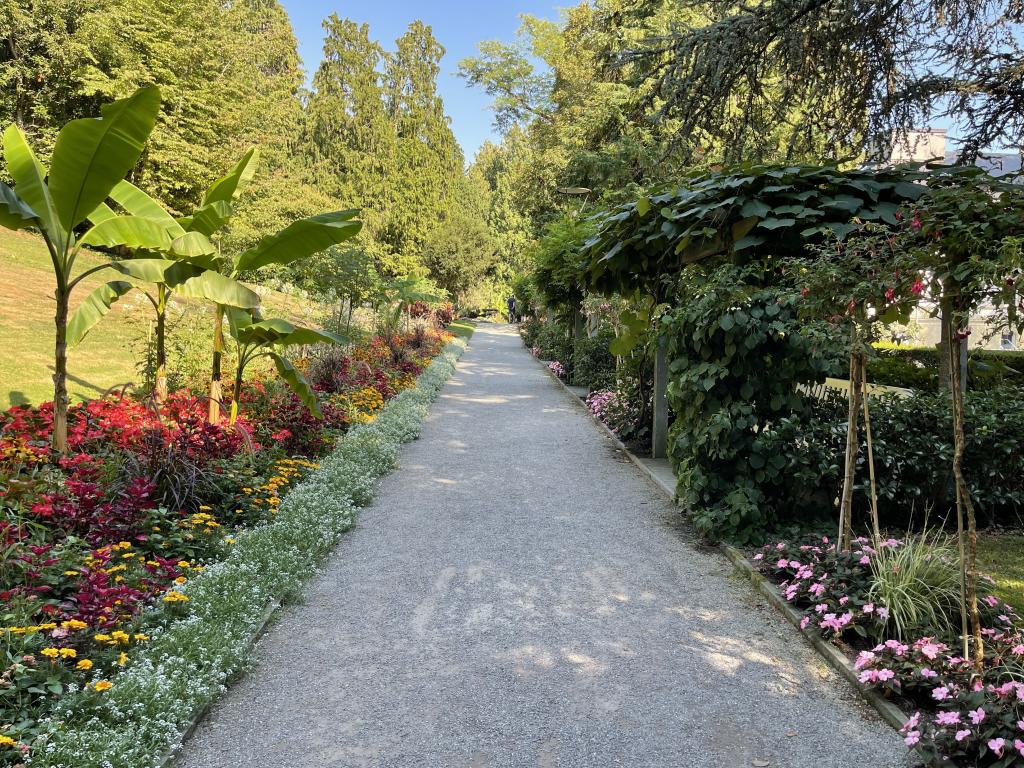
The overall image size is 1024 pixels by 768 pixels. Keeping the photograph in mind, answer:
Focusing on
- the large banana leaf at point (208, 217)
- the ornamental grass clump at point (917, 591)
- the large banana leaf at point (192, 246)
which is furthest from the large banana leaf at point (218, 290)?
the ornamental grass clump at point (917, 591)

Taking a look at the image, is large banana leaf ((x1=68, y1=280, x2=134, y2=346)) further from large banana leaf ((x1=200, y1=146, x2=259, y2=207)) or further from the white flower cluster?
the white flower cluster

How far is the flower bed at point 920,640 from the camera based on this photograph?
255 centimetres

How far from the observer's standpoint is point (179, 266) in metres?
5.52

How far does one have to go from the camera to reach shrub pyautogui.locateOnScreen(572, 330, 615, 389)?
1416 centimetres

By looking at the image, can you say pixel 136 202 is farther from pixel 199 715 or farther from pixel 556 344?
pixel 556 344

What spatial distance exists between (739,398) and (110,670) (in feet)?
15.4

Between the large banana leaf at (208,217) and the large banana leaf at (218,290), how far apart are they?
1.16 metres

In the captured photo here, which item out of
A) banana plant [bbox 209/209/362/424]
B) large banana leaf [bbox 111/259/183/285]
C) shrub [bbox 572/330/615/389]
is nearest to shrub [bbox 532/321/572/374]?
shrub [bbox 572/330/615/389]

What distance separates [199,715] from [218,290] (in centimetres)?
368

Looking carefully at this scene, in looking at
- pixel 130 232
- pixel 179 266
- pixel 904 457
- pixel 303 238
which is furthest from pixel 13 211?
pixel 904 457

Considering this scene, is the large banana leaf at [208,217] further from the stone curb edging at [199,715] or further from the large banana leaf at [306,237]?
the stone curb edging at [199,715]

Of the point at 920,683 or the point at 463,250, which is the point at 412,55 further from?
the point at 920,683

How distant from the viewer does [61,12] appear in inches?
965

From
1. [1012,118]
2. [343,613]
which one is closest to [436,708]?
[343,613]
